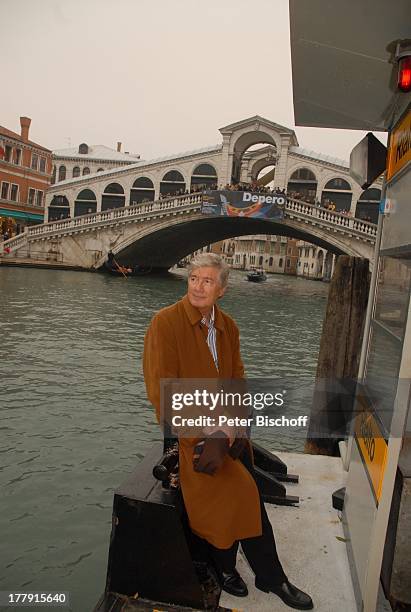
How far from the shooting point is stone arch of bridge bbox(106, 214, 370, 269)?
92.1 feet

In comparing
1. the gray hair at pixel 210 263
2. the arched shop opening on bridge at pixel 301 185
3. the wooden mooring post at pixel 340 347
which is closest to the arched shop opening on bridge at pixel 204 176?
the arched shop opening on bridge at pixel 301 185

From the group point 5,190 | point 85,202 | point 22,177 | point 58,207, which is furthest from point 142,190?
point 5,190

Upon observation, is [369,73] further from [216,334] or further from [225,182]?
[225,182]

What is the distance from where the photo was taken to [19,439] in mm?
5312

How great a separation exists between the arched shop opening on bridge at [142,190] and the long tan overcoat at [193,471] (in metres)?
34.7

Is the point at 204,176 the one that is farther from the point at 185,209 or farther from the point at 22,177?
the point at 22,177

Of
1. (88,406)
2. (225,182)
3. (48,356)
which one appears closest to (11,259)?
(225,182)

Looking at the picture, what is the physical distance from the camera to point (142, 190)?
35938 millimetres

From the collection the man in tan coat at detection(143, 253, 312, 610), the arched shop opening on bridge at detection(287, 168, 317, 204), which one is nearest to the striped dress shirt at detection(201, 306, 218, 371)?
the man in tan coat at detection(143, 253, 312, 610)

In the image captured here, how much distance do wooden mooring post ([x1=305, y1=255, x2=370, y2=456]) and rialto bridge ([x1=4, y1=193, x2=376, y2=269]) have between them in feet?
76.7

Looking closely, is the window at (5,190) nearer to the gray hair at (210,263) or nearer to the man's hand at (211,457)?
the gray hair at (210,263)

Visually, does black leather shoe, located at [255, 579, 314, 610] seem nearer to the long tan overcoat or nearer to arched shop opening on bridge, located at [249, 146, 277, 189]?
the long tan overcoat

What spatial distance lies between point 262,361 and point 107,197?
28.6 meters

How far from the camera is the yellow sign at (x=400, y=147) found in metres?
2.36
